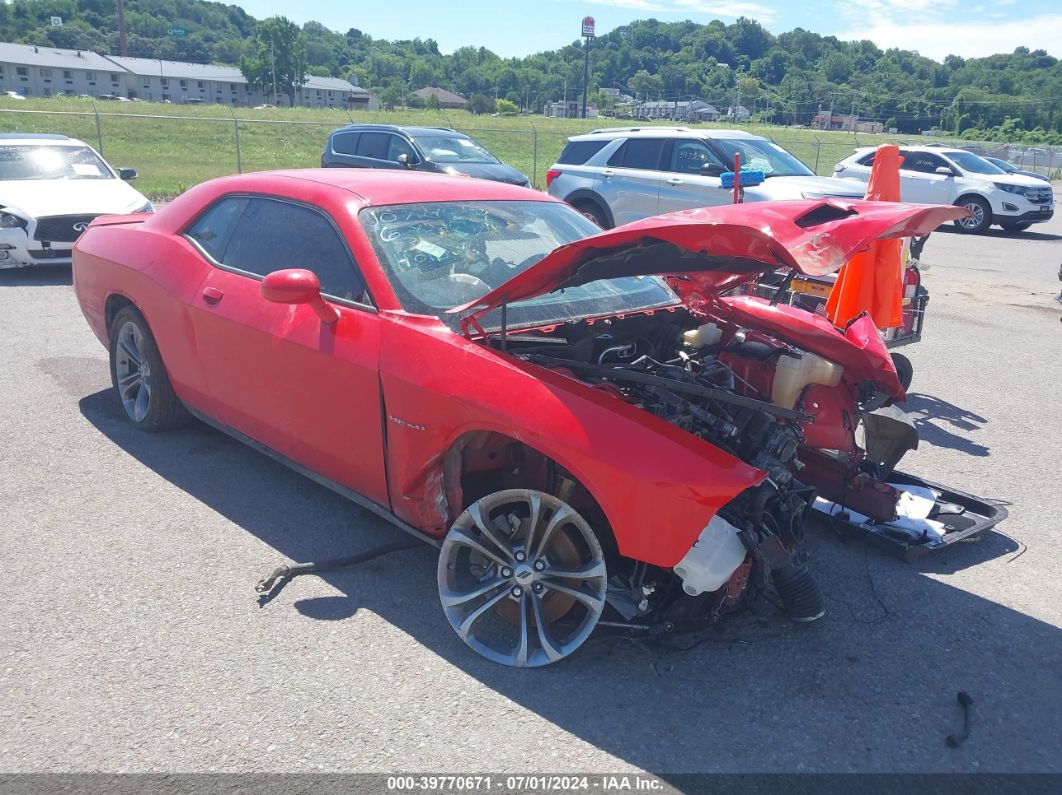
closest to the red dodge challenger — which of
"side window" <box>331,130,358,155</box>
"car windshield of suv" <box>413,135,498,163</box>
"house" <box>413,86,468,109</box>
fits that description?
"car windshield of suv" <box>413,135,498,163</box>

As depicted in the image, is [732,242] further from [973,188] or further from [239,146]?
[239,146]

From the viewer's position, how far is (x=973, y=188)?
59.2ft

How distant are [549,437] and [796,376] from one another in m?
1.24

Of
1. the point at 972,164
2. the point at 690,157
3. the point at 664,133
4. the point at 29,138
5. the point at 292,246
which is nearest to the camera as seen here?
the point at 292,246

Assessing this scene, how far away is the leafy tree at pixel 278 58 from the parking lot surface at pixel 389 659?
341ft

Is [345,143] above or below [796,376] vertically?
above

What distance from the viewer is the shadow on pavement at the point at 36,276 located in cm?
960

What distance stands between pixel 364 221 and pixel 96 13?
15472 centimetres

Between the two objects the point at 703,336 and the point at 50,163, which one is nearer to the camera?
the point at 703,336

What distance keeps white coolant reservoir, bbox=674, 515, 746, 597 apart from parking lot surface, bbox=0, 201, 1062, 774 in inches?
16.5

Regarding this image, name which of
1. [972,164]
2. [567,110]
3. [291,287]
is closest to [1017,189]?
[972,164]

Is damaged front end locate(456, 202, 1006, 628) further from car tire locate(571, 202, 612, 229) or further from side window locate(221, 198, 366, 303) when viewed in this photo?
car tire locate(571, 202, 612, 229)

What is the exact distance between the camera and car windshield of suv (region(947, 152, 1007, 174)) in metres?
18.6

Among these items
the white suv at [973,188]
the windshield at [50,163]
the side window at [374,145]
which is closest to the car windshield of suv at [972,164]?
the white suv at [973,188]
